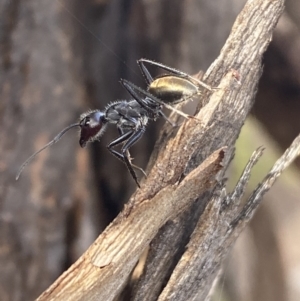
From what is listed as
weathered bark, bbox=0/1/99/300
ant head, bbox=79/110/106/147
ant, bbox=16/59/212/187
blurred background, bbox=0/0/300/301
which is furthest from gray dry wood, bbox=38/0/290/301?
weathered bark, bbox=0/1/99/300

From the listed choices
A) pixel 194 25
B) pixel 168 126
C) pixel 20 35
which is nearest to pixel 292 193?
pixel 194 25

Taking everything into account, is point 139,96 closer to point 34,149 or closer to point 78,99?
point 78,99

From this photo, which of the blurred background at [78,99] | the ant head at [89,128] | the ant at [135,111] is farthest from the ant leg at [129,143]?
the blurred background at [78,99]

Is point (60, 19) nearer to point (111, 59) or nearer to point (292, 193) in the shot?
point (111, 59)

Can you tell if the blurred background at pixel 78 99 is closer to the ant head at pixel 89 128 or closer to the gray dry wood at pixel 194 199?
the ant head at pixel 89 128

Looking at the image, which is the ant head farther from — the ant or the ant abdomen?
the ant abdomen

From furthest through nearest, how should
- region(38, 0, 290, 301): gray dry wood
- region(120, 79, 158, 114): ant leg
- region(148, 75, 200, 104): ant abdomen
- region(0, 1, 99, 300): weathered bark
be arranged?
region(0, 1, 99, 300): weathered bark → region(120, 79, 158, 114): ant leg → region(148, 75, 200, 104): ant abdomen → region(38, 0, 290, 301): gray dry wood

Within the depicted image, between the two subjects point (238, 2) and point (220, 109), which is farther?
point (238, 2)
